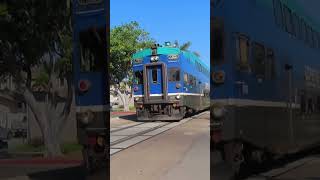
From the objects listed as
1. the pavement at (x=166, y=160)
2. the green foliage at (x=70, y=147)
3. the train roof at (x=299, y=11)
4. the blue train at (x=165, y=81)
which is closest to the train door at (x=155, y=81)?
the blue train at (x=165, y=81)

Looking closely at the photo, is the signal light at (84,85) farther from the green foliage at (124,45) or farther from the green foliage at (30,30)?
the green foliage at (30,30)

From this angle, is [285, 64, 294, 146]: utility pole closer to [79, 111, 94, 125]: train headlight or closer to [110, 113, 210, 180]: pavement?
[110, 113, 210, 180]: pavement

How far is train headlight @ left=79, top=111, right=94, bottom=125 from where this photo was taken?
10.5 feet

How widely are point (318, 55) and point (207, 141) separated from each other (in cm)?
113

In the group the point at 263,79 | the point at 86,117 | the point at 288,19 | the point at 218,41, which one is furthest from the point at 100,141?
the point at 288,19

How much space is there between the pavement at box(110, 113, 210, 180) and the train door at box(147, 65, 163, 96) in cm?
38

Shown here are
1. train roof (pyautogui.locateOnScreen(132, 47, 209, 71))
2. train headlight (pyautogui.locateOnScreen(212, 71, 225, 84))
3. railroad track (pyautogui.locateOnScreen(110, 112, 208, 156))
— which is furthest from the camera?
train roof (pyautogui.locateOnScreen(132, 47, 209, 71))

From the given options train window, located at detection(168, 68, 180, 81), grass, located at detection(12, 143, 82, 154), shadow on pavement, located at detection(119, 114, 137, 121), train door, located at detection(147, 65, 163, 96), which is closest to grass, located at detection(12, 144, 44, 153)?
grass, located at detection(12, 143, 82, 154)

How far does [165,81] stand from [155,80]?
0.22 ft

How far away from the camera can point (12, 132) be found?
146 inches

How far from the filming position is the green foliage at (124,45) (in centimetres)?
319

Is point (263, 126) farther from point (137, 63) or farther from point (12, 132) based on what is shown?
point (12, 132)

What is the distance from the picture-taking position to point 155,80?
143 inches

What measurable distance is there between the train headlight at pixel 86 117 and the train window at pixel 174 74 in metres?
0.59
